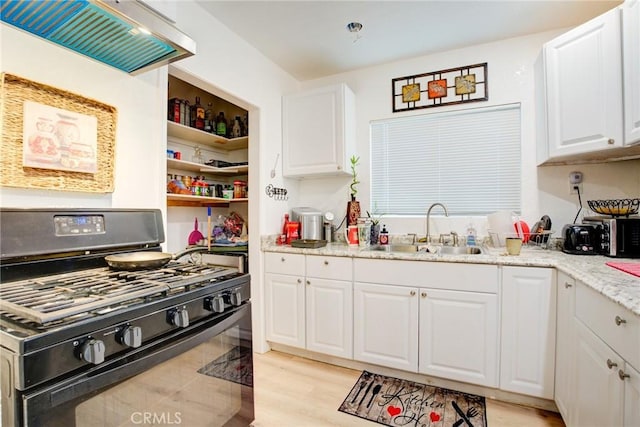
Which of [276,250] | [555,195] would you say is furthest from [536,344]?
[276,250]

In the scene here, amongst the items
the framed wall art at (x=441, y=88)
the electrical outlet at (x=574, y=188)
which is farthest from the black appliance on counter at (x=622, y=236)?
the framed wall art at (x=441, y=88)

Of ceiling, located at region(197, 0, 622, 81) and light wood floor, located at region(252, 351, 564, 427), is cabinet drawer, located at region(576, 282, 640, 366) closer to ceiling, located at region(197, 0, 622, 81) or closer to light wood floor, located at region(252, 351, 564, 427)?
light wood floor, located at region(252, 351, 564, 427)

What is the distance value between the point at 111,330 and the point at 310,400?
141 centimetres

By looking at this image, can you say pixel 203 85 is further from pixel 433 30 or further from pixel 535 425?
pixel 535 425

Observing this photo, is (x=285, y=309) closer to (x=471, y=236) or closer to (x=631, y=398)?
(x=471, y=236)

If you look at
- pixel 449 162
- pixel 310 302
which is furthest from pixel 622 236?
pixel 310 302

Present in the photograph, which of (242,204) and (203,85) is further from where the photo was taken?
(242,204)

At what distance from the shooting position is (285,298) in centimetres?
242

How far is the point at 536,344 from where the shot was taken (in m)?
1.72

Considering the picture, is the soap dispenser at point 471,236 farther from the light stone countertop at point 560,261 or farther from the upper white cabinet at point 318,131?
the upper white cabinet at point 318,131

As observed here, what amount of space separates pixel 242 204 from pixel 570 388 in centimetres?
286

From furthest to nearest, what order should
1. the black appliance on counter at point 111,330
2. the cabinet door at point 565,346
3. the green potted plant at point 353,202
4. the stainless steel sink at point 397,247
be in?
the green potted plant at point 353,202 → the stainless steel sink at point 397,247 → the cabinet door at point 565,346 → the black appliance on counter at point 111,330

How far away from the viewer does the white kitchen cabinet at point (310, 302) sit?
7.22 ft

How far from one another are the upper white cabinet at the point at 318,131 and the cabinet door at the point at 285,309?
97 cm
